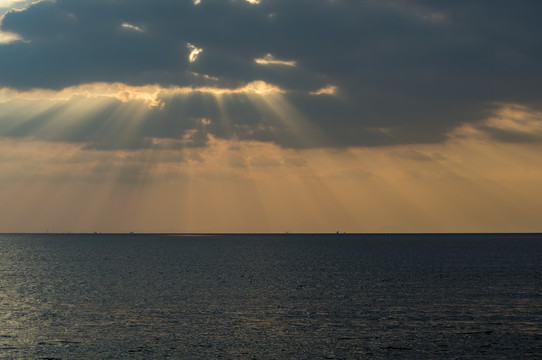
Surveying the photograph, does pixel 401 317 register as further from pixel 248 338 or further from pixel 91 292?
pixel 91 292

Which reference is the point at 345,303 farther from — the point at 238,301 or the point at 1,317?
the point at 1,317

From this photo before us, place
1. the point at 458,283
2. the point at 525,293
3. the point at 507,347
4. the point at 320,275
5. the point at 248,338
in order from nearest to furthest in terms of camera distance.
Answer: the point at 507,347, the point at 248,338, the point at 525,293, the point at 458,283, the point at 320,275

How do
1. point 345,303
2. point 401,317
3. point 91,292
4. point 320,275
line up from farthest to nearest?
point 320,275, point 91,292, point 345,303, point 401,317

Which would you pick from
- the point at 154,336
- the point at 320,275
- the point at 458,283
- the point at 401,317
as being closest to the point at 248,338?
the point at 154,336

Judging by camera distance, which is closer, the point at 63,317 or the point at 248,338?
the point at 248,338

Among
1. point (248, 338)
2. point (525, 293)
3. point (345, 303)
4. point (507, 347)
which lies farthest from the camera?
point (525, 293)

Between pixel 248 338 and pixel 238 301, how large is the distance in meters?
26.0

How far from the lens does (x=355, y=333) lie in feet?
188

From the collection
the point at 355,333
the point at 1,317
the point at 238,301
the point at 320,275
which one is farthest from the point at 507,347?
the point at 320,275

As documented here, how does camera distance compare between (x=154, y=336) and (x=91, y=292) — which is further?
(x=91, y=292)

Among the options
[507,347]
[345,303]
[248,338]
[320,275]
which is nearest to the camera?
[507,347]

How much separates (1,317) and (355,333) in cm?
4053

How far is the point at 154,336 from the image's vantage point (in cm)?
5625

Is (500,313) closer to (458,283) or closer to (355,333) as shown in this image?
(355,333)
